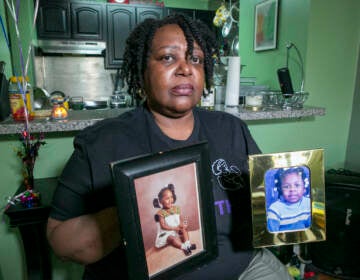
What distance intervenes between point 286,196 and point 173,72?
1.48 ft

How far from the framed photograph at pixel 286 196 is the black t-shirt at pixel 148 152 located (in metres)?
0.19

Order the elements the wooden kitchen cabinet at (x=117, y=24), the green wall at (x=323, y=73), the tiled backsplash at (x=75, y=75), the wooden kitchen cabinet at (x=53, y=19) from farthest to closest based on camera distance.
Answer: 1. the tiled backsplash at (x=75, y=75)
2. the wooden kitchen cabinet at (x=117, y=24)
3. the wooden kitchen cabinet at (x=53, y=19)
4. the green wall at (x=323, y=73)

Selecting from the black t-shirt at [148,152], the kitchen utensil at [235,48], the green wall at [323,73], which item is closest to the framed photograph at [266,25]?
the green wall at [323,73]

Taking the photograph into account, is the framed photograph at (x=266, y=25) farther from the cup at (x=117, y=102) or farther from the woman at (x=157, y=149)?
the woman at (x=157, y=149)

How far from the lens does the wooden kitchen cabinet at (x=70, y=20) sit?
3.37m

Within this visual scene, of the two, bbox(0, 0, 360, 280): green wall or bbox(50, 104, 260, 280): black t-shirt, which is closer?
bbox(50, 104, 260, 280): black t-shirt

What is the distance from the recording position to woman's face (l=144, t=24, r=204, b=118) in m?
0.83

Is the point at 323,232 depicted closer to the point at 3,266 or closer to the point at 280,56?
the point at 3,266

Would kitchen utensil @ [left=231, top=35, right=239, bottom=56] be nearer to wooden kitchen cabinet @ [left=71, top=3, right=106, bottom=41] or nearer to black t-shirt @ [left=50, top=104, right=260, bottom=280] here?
wooden kitchen cabinet @ [left=71, top=3, right=106, bottom=41]

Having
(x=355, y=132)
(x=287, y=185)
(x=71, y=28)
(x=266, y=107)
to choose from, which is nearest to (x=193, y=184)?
(x=287, y=185)

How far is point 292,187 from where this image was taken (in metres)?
0.72

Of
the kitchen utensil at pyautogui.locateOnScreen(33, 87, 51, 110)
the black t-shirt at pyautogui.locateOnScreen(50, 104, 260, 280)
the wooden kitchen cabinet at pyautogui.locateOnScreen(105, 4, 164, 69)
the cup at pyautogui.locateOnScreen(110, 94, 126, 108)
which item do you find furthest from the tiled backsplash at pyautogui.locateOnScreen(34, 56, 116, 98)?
the black t-shirt at pyautogui.locateOnScreen(50, 104, 260, 280)

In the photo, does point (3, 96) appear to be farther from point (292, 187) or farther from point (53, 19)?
point (53, 19)

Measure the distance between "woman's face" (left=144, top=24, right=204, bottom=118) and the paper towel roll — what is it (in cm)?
72
